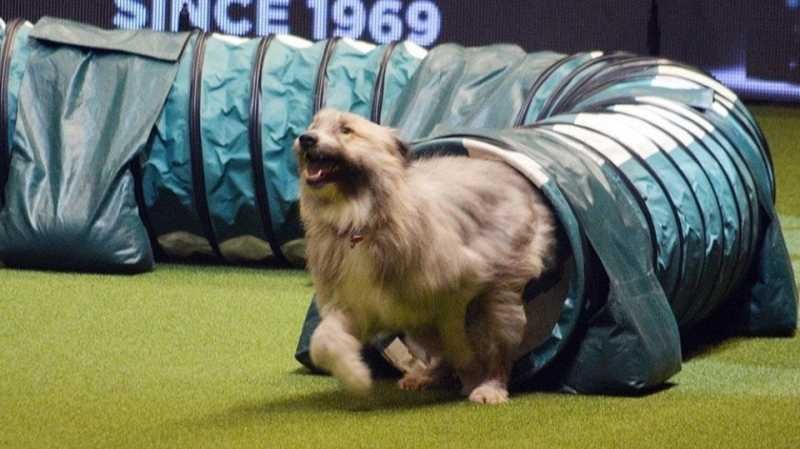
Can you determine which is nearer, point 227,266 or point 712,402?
point 712,402

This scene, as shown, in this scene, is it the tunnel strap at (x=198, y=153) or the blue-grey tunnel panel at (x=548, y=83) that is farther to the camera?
the tunnel strap at (x=198, y=153)

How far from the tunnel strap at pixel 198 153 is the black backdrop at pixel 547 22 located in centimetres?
294

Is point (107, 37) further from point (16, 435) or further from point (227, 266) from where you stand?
point (16, 435)

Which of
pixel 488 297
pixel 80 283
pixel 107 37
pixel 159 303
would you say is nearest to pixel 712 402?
pixel 488 297

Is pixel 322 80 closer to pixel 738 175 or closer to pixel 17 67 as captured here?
pixel 17 67

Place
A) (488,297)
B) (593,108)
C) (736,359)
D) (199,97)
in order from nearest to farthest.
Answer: (488,297) < (736,359) < (593,108) < (199,97)

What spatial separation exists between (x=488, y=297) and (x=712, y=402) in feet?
2.22

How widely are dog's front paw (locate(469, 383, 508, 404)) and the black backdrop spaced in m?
5.78

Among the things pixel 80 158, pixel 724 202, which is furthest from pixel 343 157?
pixel 80 158

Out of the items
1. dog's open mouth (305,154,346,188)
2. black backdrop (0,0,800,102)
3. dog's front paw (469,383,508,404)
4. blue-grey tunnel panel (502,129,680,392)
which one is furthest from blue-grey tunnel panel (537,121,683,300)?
black backdrop (0,0,800,102)

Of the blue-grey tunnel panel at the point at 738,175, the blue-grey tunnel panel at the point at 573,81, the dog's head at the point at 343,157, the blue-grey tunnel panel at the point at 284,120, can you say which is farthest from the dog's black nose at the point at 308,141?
the blue-grey tunnel panel at the point at 284,120

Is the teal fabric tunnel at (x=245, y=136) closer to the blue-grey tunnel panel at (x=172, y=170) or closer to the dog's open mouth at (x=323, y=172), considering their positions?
the blue-grey tunnel panel at (x=172, y=170)

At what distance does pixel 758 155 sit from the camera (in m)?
6.43

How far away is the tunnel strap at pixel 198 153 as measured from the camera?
7.48 metres
